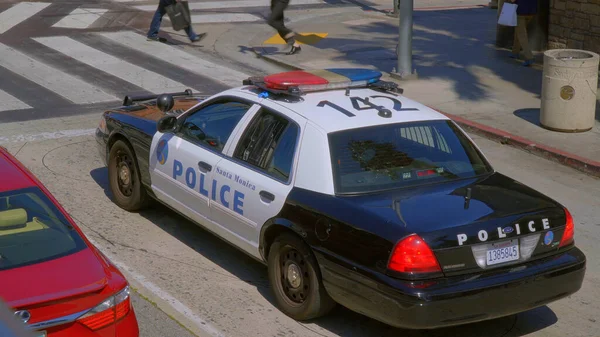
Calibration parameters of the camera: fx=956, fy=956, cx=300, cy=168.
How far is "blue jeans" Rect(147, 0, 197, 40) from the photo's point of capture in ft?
61.0

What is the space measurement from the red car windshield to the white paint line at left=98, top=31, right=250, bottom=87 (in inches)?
386

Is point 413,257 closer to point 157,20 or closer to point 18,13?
point 157,20

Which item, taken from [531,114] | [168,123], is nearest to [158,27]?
[531,114]

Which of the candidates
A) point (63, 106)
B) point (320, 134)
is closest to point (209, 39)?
point (63, 106)

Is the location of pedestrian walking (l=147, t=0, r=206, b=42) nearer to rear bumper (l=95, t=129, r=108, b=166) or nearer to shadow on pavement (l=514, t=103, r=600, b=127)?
shadow on pavement (l=514, t=103, r=600, b=127)

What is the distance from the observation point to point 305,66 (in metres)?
17.1

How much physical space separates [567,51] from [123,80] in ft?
23.2

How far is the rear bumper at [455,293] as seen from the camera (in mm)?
6090

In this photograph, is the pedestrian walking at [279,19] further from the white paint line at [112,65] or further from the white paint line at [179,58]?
the white paint line at [112,65]

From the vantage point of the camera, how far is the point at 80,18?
823 inches

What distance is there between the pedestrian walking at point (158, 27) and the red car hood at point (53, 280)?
13579 mm

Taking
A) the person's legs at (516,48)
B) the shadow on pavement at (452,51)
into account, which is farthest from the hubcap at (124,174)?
the person's legs at (516,48)

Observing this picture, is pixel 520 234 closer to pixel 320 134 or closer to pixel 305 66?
pixel 320 134

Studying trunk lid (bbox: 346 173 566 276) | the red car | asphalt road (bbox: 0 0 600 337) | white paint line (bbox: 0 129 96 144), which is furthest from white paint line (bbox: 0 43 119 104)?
the red car
